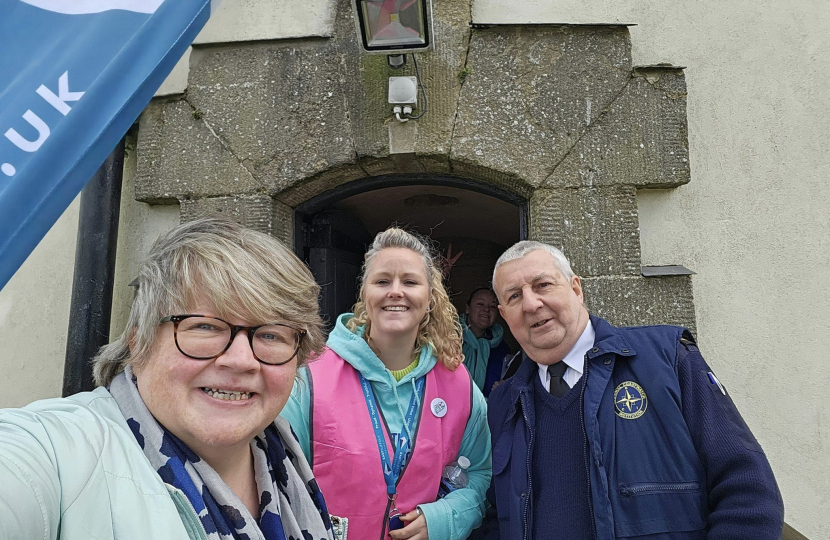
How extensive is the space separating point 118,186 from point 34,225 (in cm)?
250

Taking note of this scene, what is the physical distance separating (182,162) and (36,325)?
121cm

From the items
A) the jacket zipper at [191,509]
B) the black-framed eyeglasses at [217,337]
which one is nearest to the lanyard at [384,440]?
the black-framed eyeglasses at [217,337]

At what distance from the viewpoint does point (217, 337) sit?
3.74ft

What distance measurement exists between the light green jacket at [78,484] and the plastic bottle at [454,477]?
3.89 ft

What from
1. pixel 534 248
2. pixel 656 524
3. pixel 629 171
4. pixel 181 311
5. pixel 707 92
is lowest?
pixel 656 524

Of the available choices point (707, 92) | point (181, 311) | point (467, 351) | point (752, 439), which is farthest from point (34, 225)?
point (467, 351)

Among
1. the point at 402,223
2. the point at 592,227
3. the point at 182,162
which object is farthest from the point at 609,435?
the point at 402,223

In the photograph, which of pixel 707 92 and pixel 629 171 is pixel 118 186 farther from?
pixel 707 92

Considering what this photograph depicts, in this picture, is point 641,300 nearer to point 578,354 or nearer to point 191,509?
A: point 578,354

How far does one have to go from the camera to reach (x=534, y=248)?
2074mm

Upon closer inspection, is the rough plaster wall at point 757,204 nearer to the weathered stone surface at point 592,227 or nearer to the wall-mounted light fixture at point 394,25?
the weathered stone surface at point 592,227

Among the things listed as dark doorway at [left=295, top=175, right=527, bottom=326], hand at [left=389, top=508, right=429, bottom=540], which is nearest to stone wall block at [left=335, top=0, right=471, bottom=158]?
dark doorway at [left=295, top=175, right=527, bottom=326]

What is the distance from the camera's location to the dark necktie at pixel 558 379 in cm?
190

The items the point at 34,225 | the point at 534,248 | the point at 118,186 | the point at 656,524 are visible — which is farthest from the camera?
the point at 118,186
